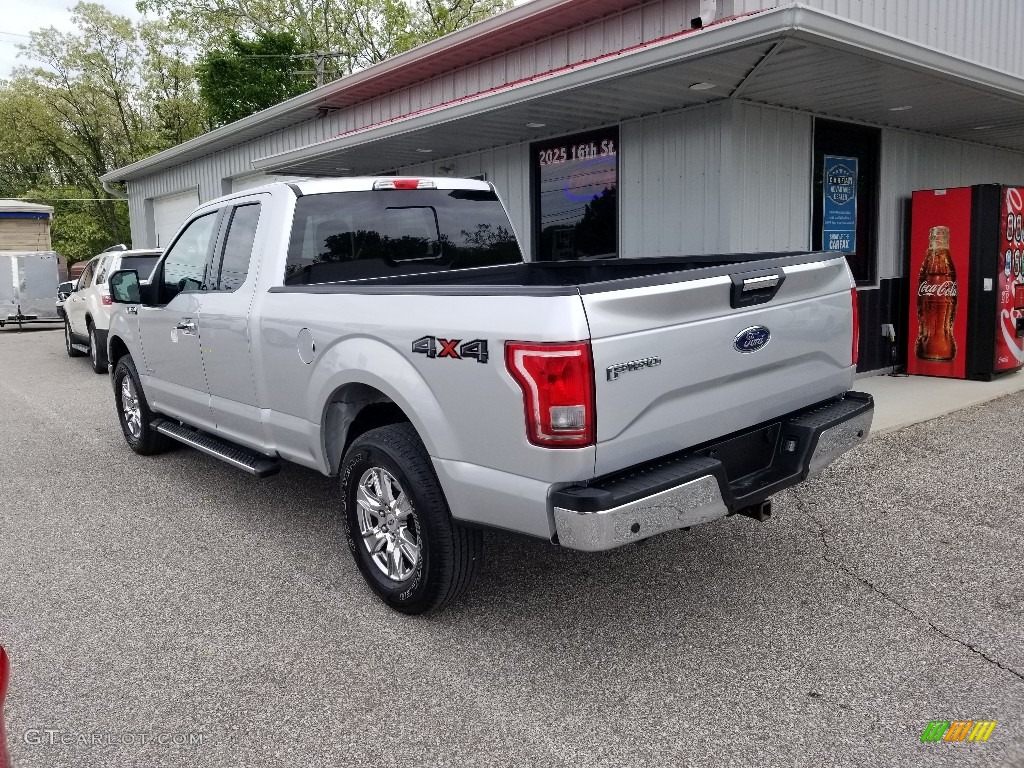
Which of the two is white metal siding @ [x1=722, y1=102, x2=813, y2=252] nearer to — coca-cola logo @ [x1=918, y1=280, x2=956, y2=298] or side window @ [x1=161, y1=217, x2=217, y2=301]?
coca-cola logo @ [x1=918, y1=280, x2=956, y2=298]

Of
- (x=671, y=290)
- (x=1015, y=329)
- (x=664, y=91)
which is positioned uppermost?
(x=664, y=91)

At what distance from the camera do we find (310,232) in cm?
461

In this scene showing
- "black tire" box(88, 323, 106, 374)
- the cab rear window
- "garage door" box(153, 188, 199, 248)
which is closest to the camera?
the cab rear window

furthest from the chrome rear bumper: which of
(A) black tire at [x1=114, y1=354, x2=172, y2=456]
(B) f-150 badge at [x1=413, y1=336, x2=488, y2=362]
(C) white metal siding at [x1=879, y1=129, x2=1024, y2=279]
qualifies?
(C) white metal siding at [x1=879, y1=129, x2=1024, y2=279]

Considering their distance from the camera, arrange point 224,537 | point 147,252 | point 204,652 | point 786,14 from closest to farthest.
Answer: point 204,652, point 224,537, point 786,14, point 147,252

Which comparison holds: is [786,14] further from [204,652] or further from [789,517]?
[204,652]

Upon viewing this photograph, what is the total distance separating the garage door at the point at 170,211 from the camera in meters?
19.7

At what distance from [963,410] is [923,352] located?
210 cm

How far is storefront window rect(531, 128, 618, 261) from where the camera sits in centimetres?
902

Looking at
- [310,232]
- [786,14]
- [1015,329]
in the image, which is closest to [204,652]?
[310,232]

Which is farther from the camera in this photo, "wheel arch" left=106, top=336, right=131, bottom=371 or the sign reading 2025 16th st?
the sign reading 2025 16th st

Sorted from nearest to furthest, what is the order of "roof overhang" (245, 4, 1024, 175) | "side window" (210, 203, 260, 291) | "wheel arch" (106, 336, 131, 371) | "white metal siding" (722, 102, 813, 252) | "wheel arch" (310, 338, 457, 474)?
"wheel arch" (310, 338, 457, 474), "side window" (210, 203, 260, 291), "roof overhang" (245, 4, 1024, 175), "wheel arch" (106, 336, 131, 371), "white metal siding" (722, 102, 813, 252)

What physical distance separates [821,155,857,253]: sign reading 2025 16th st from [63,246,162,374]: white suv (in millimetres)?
8240

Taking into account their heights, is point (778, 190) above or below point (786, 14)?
below
